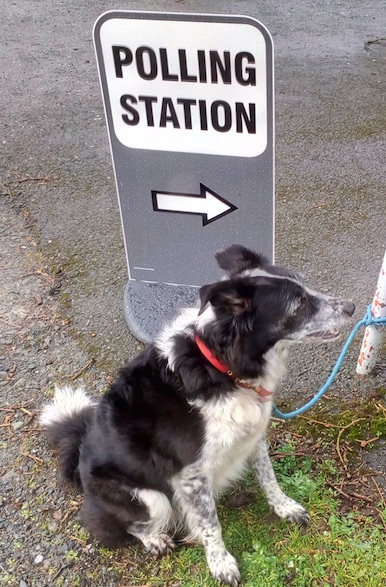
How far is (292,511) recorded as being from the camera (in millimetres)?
2695

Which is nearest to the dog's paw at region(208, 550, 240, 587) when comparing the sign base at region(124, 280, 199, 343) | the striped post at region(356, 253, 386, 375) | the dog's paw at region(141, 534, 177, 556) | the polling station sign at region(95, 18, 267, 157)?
the dog's paw at region(141, 534, 177, 556)

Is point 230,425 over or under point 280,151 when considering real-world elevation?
over

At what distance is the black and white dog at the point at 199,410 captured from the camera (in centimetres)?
221

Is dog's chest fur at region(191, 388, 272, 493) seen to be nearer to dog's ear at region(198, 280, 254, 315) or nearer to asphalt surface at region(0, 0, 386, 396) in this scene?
dog's ear at region(198, 280, 254, 315)

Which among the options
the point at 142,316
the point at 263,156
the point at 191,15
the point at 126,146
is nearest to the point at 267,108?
the point at 263,156

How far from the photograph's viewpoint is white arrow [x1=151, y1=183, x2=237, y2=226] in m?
3.21

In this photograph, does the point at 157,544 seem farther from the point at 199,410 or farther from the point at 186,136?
the point at 186,136

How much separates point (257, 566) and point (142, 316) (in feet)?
5.80

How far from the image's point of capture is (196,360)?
7.63 feet

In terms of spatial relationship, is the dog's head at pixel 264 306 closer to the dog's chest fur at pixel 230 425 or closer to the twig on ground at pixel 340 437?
the dog's chest fur at pixel 230 425

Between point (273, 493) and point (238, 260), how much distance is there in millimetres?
1177

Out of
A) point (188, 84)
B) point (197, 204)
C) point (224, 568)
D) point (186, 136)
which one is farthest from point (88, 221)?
point (224, 568)

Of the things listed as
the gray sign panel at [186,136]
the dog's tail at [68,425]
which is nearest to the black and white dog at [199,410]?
the dog's tail at [68,425]

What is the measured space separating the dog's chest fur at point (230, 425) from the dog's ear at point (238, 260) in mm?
512
